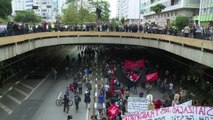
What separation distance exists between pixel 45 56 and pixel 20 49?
89.8ft

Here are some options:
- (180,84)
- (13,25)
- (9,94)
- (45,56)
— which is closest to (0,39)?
(13,25)

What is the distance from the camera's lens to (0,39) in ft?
72.8

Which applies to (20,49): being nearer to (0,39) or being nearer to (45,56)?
(0,39)

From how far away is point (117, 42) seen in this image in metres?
40.0

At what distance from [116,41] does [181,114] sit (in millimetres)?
28130

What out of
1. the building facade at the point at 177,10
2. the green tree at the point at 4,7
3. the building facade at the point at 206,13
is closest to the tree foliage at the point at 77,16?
the green tree at the point at 4,7

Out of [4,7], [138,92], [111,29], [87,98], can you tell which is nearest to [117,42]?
[111,29]

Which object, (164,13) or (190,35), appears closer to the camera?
(190,35)

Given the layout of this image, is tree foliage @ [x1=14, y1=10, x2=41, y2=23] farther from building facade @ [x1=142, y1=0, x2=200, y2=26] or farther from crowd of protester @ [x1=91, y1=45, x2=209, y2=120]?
Result: crowd of protester @ [x1=91, y1=45, x2=209, y2=120]

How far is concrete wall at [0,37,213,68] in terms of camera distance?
2282 centimetres

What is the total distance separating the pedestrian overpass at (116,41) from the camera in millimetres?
22625

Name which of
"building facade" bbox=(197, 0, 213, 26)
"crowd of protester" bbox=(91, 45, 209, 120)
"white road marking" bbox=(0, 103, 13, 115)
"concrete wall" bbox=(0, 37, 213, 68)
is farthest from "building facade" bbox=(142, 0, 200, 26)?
"white road marking" bbox=(0, 103, 13, 115)

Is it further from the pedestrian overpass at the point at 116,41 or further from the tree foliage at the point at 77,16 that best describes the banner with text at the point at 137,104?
the tree foliage at the point at 77,16

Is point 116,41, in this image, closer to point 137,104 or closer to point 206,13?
point 137,104
